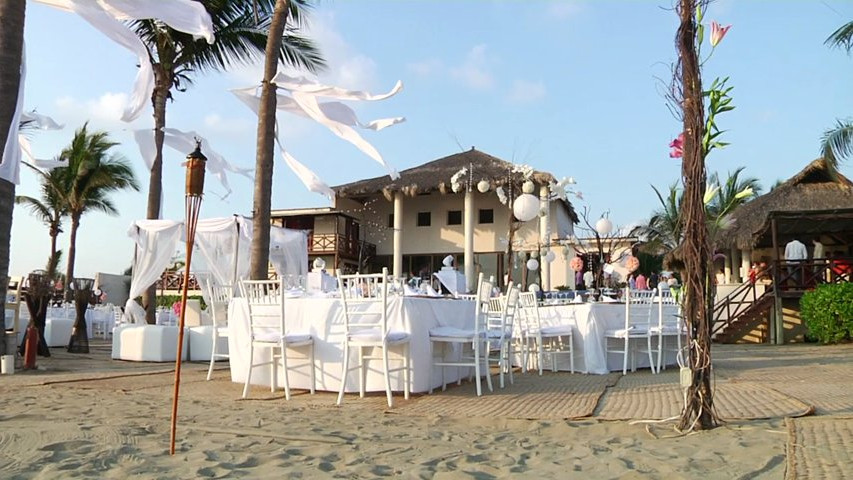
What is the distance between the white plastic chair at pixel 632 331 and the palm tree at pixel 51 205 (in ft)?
76.6

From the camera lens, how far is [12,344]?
8008mm

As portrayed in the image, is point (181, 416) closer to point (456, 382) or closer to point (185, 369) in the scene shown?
point (456, 382)

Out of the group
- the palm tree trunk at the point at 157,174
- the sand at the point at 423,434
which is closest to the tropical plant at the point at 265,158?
the sand at the point at 423,434

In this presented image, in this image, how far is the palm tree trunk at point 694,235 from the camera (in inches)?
157

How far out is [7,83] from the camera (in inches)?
283

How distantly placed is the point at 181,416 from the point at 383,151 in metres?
5.04

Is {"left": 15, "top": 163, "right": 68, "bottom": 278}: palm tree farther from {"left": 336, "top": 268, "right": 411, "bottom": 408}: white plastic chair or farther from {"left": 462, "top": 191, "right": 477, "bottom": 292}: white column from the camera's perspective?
{"left": 336, "top": 268, "right": 411, "bottom": 408}: white plastic chair

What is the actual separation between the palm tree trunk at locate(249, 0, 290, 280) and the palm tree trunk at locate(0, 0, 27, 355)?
2.61 meters

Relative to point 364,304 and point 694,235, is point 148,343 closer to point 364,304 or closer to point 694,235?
point 364,304

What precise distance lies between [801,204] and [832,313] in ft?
18.9

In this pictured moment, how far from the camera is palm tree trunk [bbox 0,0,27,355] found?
716 centimetres

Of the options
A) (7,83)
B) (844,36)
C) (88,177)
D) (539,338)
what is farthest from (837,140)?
(88,177)

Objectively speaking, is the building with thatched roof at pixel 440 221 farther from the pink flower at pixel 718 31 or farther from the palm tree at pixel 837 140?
the pink flower at pixel 718 31

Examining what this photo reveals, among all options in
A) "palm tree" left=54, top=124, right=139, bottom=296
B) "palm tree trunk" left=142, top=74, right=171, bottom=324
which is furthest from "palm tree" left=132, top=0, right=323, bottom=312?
"palm tree" left=54, top=124, right=139, bottom=296
